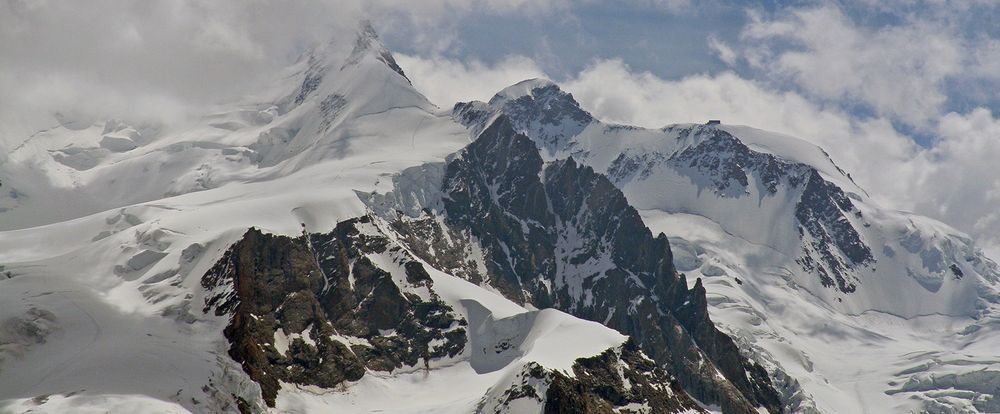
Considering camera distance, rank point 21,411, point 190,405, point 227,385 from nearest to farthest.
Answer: point 21,411 → point 190,405 → point 227,385

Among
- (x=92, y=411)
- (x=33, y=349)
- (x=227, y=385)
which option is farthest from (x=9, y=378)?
(x=227, y=385)

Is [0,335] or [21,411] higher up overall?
[0,335]

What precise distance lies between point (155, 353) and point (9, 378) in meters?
26.7

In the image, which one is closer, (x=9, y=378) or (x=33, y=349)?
(x=9, y=378)

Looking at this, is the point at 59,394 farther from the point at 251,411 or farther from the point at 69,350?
the point at 251,411

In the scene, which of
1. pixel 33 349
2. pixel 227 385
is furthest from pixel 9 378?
pixel 227 385

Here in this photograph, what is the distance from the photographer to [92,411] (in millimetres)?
171000

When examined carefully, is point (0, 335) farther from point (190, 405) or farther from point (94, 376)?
point (190, 405)

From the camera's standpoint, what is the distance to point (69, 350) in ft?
652

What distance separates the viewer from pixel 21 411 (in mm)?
167625

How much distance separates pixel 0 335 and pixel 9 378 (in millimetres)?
16644

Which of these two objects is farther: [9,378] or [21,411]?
[9,378]

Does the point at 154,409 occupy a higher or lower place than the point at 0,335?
lower

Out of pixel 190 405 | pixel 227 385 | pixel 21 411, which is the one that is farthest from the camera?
pixel 227 385
